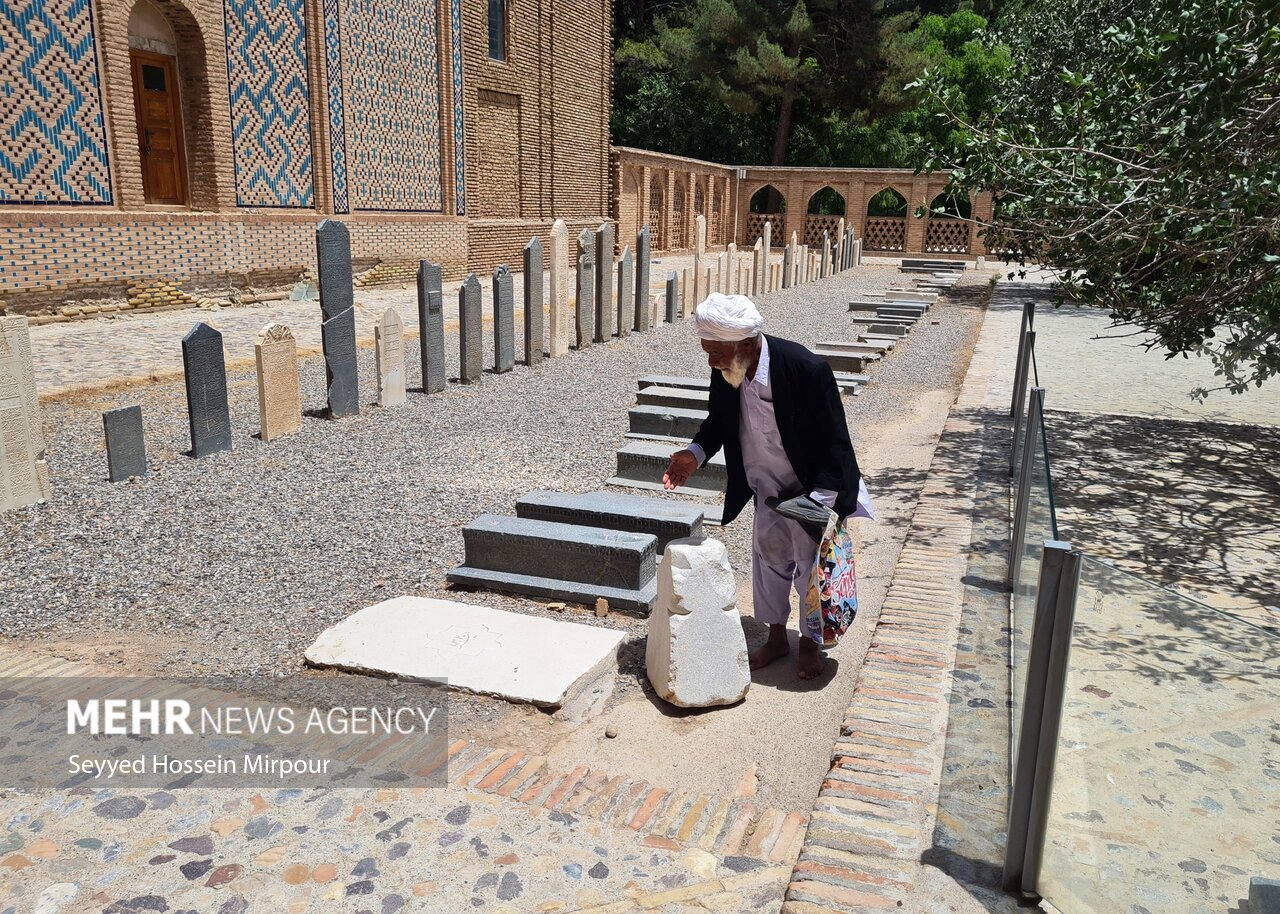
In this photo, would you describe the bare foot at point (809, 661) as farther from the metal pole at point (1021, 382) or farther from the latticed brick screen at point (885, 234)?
the latticed brick screen at point (885, 234)

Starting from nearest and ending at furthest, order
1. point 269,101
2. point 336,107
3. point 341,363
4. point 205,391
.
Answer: point 205,391 < point 341,363 < point 269,101 < point 336,107

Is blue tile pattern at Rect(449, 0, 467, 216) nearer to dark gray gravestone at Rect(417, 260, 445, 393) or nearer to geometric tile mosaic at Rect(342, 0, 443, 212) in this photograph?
geometric tile mosaic at Rect(342, 0, 443, 212)

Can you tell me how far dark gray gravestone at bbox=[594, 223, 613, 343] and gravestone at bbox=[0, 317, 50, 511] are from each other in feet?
24.7

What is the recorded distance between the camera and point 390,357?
27.1ft

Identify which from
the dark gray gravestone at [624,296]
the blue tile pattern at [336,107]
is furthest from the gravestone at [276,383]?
the blue tile pattern at [336,107]

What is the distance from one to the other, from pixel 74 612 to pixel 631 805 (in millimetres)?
2770

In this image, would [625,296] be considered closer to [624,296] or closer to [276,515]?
[624,296]

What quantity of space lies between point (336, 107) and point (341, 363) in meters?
9.25

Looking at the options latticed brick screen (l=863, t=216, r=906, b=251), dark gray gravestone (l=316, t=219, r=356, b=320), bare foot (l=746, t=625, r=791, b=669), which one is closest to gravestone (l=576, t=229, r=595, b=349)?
dark gray gravestone (l=316, t=219, r=356, b=320)

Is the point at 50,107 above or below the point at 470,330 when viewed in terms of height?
above

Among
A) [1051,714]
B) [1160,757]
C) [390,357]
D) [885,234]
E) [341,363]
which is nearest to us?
[1160,757]

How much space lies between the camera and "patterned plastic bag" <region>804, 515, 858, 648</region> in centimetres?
352

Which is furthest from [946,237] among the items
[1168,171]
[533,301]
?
[1168,171]

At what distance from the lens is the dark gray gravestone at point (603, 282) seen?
12148mm
